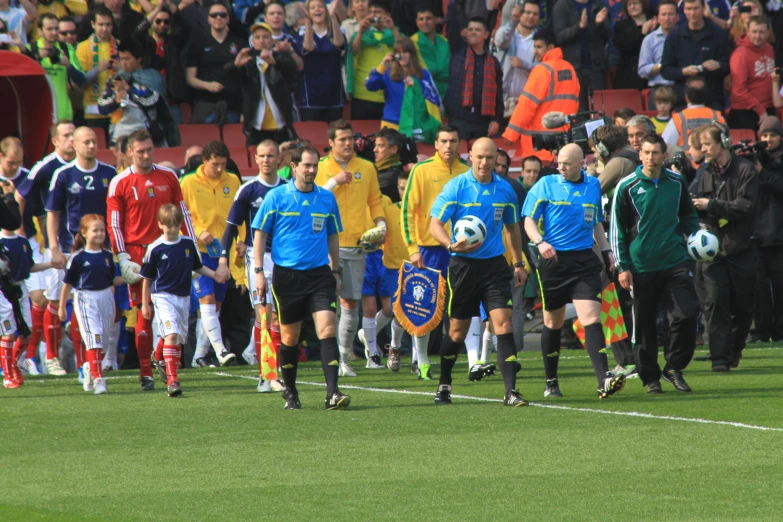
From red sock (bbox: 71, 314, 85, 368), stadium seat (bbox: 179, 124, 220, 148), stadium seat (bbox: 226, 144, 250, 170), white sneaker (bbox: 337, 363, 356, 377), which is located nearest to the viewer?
red sock (bbox: 71, 314, 85, 368)

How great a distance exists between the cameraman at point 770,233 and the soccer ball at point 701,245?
12.6 feet

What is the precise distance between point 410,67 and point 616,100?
384cm

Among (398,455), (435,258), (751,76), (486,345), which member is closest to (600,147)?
(435,258)

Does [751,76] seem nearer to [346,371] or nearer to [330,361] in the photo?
[346,371]

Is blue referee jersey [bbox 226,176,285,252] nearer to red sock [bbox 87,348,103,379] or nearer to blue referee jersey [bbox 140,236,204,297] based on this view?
blue referee jersey [bbox 140,236,204,297]

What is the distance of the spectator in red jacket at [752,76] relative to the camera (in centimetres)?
1870

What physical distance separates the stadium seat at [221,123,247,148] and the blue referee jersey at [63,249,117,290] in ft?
20.3

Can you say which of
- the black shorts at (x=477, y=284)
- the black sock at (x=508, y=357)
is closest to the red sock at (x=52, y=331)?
the black shorts at (x=477, y=284)

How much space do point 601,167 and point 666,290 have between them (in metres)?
1.88

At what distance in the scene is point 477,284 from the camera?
10.2 meters

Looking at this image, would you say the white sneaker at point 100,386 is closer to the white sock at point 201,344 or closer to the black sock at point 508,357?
the white sock at point 201,344

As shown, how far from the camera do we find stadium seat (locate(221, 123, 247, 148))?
1791cm

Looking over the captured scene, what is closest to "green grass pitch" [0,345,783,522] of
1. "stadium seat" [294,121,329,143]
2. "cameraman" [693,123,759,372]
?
"cameraman" [693,123,759,372]

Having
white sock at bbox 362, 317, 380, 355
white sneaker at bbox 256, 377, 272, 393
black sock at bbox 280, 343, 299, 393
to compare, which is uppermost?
black sock at bbox 280, 343, 299, 393
